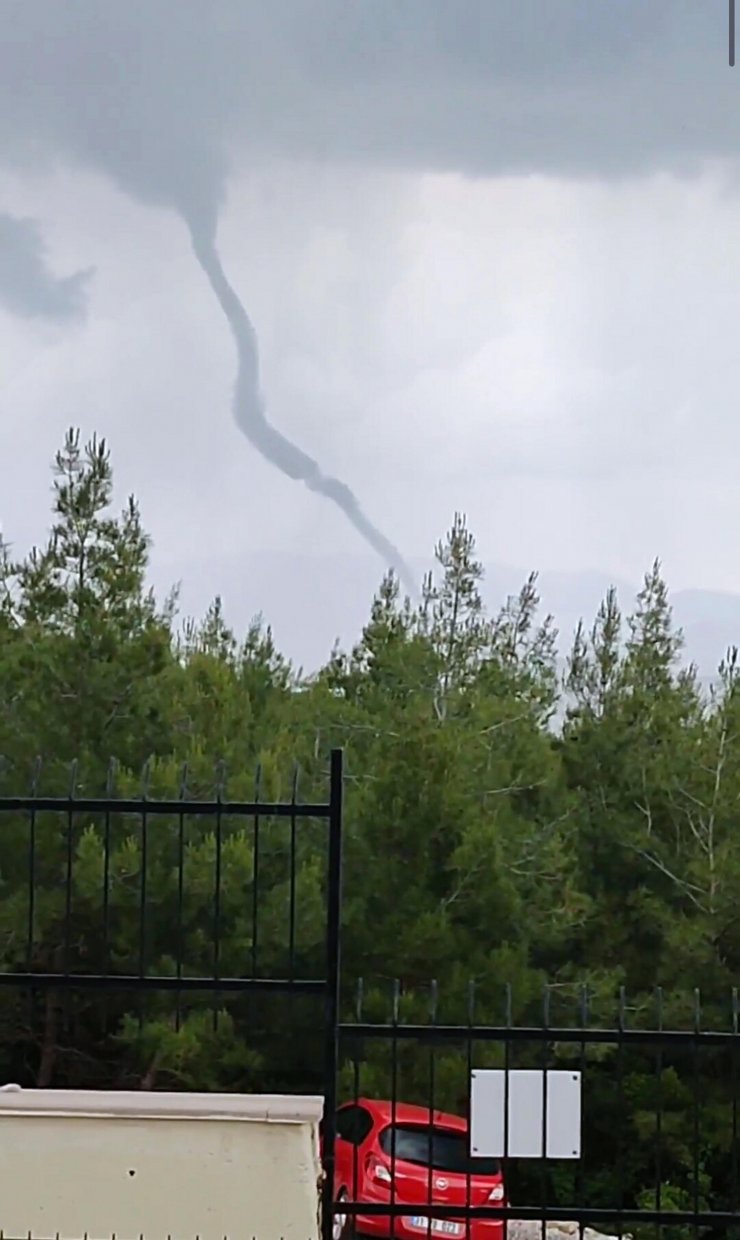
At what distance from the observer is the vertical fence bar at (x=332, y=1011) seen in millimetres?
4105

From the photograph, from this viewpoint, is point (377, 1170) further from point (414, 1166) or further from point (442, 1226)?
point (442, 1226)

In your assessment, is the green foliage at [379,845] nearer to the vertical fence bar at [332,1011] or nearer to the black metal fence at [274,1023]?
the black metal fence at [274,1023]

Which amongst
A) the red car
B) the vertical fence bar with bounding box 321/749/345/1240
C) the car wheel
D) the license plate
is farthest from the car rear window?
the vertical fence bar with bounding box 321/749/345/1240

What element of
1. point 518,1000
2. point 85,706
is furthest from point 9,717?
point 518,1000

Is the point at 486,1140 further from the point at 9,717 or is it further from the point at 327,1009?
the point at 9,717

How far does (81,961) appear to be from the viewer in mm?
9781

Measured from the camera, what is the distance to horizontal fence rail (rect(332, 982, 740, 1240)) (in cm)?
404

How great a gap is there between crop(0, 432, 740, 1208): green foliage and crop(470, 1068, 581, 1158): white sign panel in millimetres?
4332

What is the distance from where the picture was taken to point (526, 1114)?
4.09m

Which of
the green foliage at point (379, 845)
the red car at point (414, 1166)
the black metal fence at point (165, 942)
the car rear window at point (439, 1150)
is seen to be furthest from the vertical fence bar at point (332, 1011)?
the green foliage at point (379, 845)

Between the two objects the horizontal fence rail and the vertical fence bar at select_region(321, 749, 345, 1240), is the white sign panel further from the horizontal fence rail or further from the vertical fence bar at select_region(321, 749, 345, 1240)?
the vertical fence bar at select_region(321, 749, 345, 1240)

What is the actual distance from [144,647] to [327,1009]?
652 cm

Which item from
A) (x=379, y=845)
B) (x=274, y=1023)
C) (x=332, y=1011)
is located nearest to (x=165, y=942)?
(x=274, y=1023)

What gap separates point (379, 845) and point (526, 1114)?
20.2 ft
